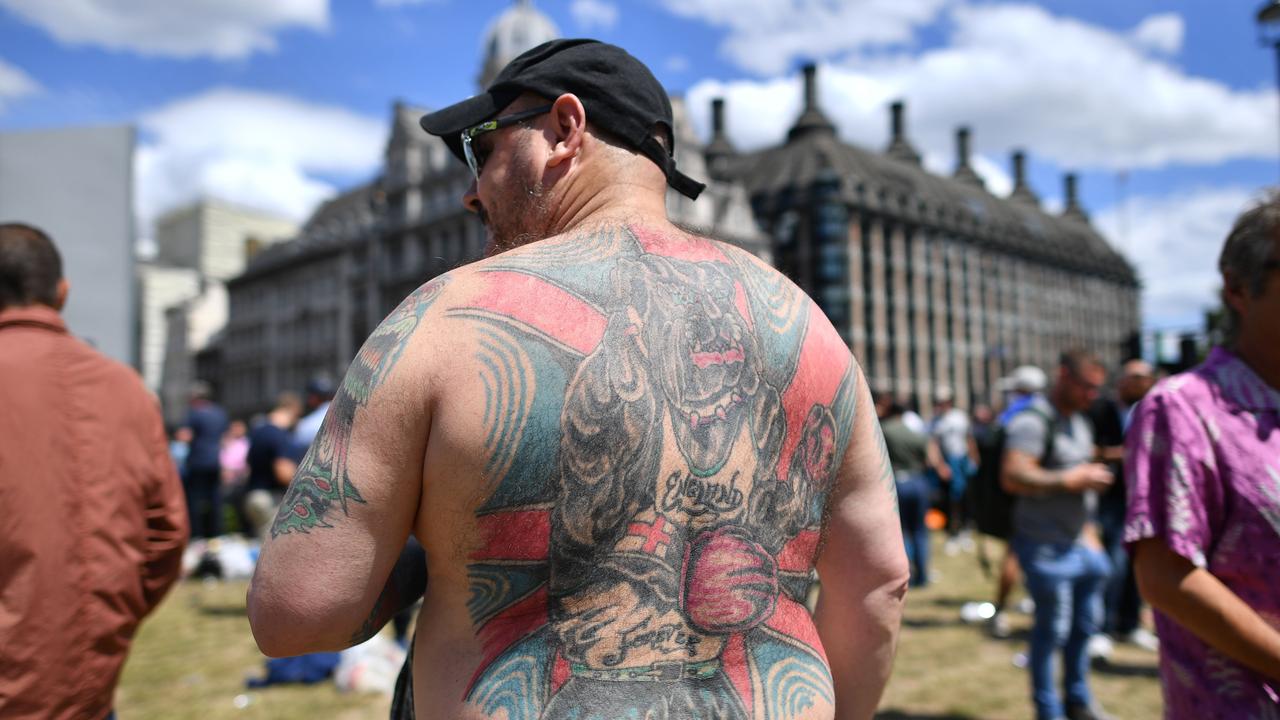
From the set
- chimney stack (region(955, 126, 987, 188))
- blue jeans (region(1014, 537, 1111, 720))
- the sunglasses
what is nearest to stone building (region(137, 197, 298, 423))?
chimney stack (region(955, 126, 987, 188))

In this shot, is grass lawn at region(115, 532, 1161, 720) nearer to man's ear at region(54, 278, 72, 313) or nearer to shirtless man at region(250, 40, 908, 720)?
man's ear at region(54, 278, 72, 313)

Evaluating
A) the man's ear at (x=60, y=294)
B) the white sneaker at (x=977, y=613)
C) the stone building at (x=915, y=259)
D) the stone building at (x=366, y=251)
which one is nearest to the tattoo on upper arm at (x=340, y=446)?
the man's ear at (x=60, y=294)

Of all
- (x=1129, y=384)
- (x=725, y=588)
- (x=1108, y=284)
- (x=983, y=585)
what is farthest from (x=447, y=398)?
(x=1108, y=284)

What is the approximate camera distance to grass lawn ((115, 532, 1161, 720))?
5953mm

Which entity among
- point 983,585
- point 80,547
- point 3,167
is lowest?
point 983,585

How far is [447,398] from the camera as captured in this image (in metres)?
1.41

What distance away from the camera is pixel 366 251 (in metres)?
58.6

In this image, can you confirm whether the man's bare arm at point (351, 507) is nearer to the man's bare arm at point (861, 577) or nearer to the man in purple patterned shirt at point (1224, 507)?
the man's bare arm at point (861, 577)

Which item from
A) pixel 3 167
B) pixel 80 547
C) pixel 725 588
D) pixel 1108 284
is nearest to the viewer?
pixel 725 588

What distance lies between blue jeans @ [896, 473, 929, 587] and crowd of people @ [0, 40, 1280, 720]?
7576 mm

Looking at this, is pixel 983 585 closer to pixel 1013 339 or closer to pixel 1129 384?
pixel 1129 384

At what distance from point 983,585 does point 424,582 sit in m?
10.4

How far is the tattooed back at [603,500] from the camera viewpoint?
1427 millimetres

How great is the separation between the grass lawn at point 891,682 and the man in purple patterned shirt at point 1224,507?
12.3 ft
